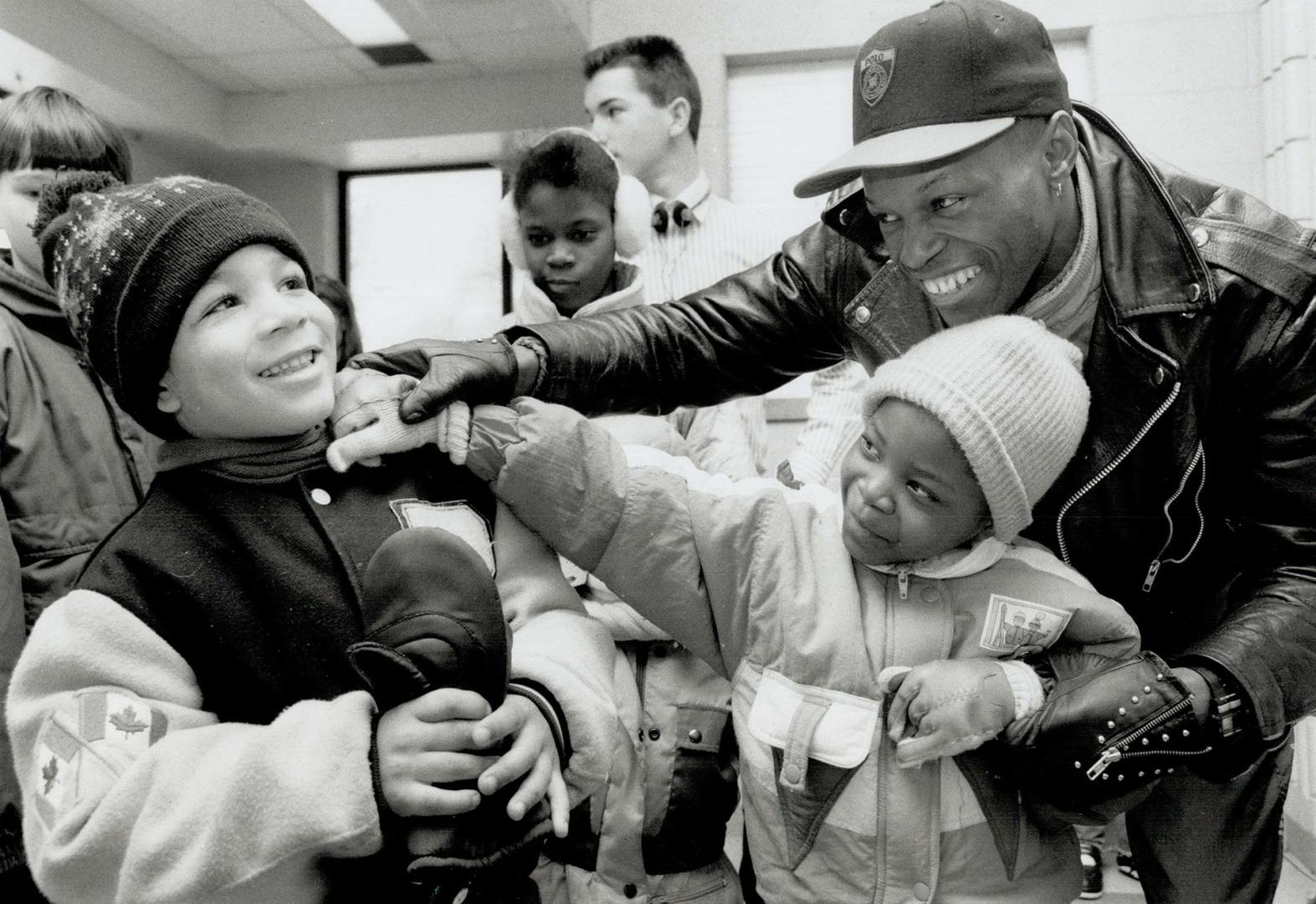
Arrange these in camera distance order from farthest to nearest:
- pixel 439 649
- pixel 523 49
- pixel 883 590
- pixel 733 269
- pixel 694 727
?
pixel 733 269 < pixel 694 727 < pixel 523 49 < pixel 883 590 < pixel 439 649

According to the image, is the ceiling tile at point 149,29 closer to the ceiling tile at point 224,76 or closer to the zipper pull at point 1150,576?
the ceiling tile at point 224,76

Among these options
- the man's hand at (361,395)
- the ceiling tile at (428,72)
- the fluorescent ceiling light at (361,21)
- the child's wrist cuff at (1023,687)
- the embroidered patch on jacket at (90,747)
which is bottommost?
the child's wrist cuff at (1023,687)

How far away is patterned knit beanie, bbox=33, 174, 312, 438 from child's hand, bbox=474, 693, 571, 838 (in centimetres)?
34

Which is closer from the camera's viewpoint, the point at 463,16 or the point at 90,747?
the point at 90,747

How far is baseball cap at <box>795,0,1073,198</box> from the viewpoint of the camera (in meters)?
0.82

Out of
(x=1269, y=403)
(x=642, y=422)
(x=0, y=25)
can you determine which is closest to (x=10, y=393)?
(x=0, y=25)

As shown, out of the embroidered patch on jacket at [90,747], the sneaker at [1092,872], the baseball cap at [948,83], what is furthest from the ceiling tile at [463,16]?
the sneaker at [1092,872]

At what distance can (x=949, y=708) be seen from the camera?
791mm

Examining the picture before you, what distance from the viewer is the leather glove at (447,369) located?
0.77 metres

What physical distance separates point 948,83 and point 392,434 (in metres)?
0.53

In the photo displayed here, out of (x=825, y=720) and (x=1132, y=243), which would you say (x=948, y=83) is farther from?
(x=825, y=720)

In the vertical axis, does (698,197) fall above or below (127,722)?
above

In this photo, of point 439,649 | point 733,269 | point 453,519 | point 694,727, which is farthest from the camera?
point 733,269

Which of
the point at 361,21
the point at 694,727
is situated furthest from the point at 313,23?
the point at 694,727
